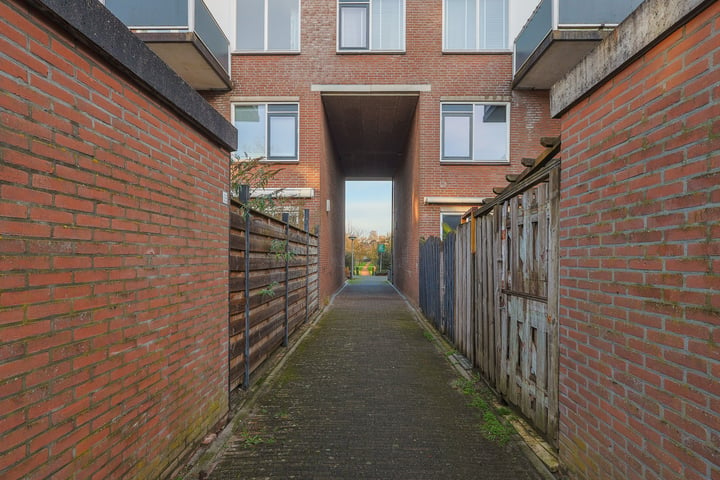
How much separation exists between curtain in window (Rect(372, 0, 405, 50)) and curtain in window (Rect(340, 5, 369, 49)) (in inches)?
10.2

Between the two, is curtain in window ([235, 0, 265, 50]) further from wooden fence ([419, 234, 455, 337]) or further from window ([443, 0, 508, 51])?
wooden fence ([419, 234, 455, 337])

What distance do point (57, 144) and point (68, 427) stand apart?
4.29 ft

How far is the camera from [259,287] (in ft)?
15.9

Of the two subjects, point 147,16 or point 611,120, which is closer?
point 611,120

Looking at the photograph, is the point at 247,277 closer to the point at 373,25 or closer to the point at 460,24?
the point at 373,25

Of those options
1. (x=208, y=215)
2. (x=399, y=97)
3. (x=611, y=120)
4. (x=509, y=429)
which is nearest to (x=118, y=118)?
(x=208, y=215)

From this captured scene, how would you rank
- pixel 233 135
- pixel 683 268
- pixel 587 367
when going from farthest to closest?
pixel 233 135
pixel 587 367
pixel 683 268

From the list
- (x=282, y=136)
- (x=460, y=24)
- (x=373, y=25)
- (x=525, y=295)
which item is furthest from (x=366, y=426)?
(x=460, y=24)

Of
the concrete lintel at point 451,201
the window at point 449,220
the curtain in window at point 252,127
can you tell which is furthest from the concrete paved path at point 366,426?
the curtain in window at point 252,127

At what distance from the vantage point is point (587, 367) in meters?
2.43

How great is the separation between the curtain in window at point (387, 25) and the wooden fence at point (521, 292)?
7760 mm

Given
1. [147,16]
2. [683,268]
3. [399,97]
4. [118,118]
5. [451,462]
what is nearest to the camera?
[683,268]

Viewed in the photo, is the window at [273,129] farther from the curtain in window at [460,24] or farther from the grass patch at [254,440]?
the grass patch at [254,440]

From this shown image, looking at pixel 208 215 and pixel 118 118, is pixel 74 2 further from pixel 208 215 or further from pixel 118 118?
pixel 208 215
